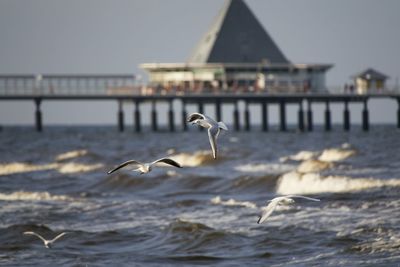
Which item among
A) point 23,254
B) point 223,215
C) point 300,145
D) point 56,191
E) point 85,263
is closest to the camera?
point 85,263

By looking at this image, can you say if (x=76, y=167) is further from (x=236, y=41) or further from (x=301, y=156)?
(x=236, y=41)

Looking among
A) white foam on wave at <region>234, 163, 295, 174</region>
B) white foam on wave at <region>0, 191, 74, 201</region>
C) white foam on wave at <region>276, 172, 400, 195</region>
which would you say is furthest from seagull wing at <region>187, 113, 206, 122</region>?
white foam on wave at <region>234, 163, 295, 174</region>

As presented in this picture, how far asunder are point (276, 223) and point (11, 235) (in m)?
6.67

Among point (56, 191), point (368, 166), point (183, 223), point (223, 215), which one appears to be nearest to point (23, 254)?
point (183, 223)

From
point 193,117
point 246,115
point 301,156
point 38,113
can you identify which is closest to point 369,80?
point 246,115

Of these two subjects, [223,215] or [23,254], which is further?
[223,215]

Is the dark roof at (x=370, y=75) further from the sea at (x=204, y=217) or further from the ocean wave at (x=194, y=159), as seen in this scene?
the sea at (x=204, y=217)

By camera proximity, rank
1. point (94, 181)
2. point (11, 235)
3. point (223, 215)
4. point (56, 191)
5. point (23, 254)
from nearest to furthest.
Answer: point (23, 254) < point (11, 235) < point (223, 215) < point (56, 191) < point (94, 181)

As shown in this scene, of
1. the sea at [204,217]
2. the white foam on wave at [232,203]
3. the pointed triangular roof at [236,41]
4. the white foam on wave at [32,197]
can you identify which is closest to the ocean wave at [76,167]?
the sea at [204,217]

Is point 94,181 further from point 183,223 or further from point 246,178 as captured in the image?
point 183,223

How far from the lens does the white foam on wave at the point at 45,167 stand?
6375 centimetres

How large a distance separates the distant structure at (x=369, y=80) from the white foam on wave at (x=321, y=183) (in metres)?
72.7

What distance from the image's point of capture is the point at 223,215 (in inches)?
1443

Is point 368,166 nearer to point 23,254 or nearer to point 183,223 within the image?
point 183,223
